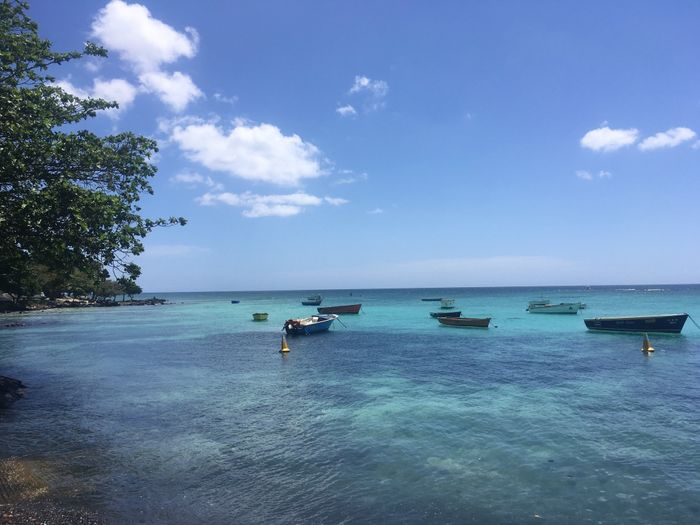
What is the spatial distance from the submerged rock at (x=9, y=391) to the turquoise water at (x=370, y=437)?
0.81 metres

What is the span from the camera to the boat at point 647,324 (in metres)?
38.6

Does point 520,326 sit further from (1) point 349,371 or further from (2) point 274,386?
(2) point 274,386

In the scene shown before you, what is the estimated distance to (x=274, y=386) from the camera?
2117 centimetres

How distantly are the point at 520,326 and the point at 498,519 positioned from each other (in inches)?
1766

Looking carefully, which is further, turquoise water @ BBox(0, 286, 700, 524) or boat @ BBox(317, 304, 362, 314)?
boat @ BBox(317, 304, 362, 314)

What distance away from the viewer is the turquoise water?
9445 millimetres

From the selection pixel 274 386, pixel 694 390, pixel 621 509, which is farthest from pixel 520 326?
pixel 621 509

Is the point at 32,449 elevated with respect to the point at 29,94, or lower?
lower

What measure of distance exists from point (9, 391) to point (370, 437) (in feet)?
51.1

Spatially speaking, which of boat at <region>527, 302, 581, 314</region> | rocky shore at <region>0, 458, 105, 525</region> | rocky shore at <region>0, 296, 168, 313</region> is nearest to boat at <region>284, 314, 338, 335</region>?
rocky shore at <region>0, 458, 105, 525</region>

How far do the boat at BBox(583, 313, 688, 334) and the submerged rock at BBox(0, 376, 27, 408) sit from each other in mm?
44722

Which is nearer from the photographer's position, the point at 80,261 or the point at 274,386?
the point at 80,261

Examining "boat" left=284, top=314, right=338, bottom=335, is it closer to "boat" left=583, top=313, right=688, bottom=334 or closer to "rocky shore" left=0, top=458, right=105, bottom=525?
"boat" left=583, top=313, right=688, bottom=334

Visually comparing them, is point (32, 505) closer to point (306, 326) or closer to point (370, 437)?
point (370, 437)
